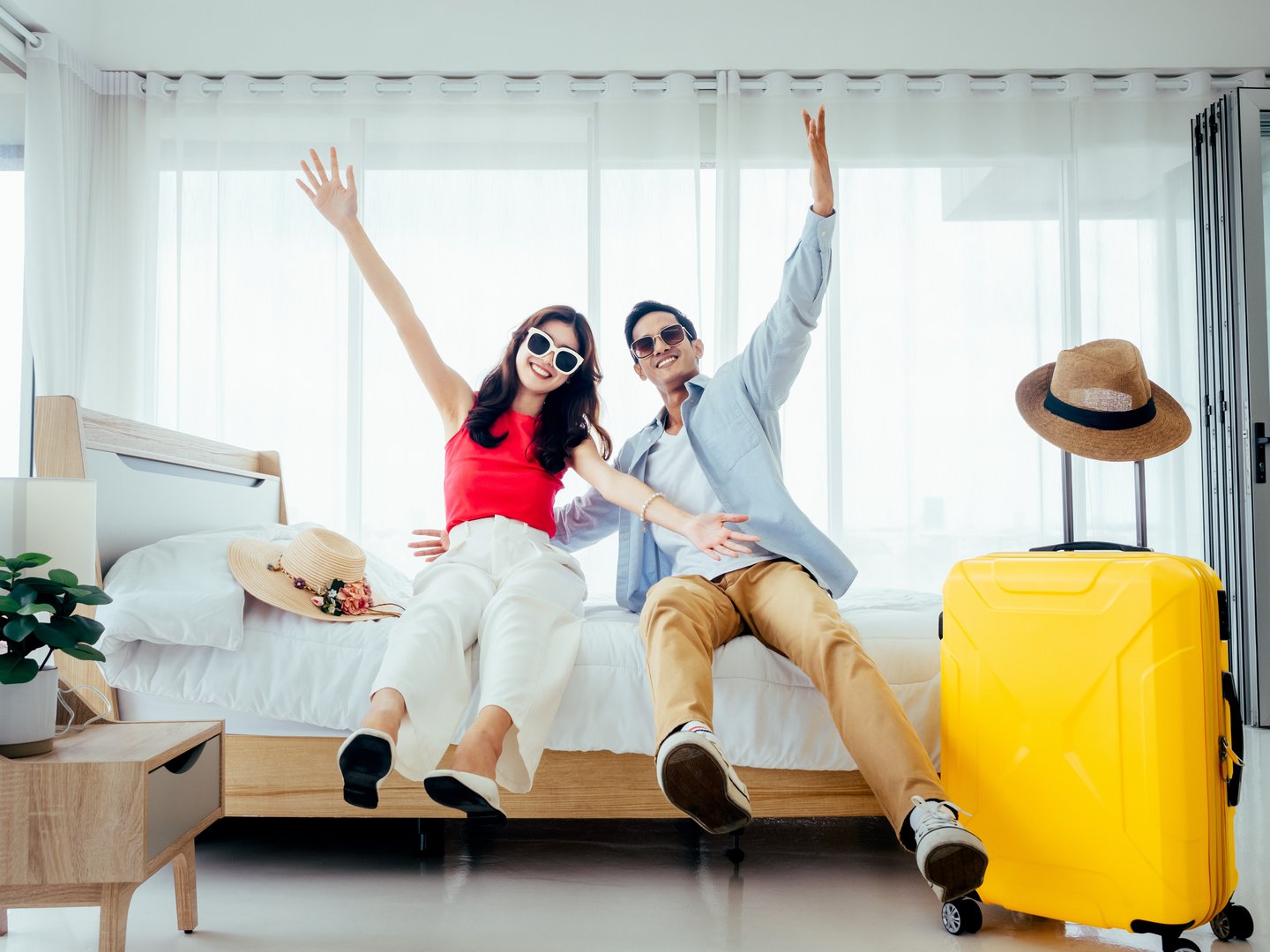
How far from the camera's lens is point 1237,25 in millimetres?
3584

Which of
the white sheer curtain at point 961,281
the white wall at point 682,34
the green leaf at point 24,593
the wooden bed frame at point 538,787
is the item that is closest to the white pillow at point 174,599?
the wooden bed frame at point 538,787

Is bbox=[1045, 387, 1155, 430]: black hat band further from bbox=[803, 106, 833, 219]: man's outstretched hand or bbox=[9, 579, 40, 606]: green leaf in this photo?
bbox=[9, 579, 40, 606]: green leaf

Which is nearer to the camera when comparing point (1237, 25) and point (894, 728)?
point (894, 728)

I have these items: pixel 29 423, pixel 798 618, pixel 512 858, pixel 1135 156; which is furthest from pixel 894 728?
pixel 29 423

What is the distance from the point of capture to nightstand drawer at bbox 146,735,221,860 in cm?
134

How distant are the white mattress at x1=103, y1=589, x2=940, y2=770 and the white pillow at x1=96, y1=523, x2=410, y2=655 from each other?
0.16 ft

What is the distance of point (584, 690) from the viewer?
1.75 m

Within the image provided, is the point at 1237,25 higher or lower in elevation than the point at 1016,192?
higher

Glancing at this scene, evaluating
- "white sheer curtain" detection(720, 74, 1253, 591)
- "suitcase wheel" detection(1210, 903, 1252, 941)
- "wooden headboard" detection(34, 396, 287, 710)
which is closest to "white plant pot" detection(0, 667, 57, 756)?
"wooden headboard" detection(34, 396, 287, 710)

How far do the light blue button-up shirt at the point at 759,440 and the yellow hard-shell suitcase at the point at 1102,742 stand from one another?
0.53m

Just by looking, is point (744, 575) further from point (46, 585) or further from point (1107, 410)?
point (46, 585)

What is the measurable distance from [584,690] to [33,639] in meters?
0.88

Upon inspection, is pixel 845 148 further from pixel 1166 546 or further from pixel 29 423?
pixel 29 423

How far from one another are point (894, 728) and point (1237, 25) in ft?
11.5
